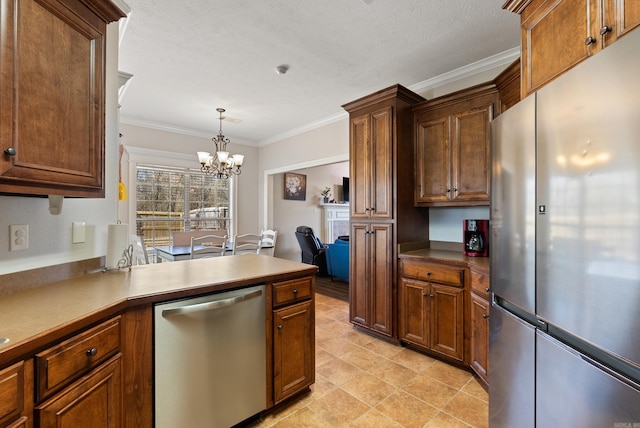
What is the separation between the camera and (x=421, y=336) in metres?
2.62

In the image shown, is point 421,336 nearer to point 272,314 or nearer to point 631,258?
point 272,314

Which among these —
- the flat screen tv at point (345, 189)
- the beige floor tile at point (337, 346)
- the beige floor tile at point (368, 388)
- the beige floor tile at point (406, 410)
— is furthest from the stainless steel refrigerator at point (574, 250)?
the flat screen tv at point (345, 189)

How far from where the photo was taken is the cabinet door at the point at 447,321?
237 cm

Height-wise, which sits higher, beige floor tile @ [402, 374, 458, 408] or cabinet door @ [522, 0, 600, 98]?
cabinet door @ [522, 0, 600, 98]

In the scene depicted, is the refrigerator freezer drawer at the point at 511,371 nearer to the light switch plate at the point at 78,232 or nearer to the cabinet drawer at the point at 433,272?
the cabinet drawer at the point at 433,272

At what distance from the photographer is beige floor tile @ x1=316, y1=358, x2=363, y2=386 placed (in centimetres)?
226

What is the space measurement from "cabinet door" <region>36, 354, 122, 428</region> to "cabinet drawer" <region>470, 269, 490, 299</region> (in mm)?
2183

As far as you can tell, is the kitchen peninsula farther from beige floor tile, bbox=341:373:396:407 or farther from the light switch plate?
beige floor tile, bbox=341:373:396:407

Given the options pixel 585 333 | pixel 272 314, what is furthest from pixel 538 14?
pixel 272 314

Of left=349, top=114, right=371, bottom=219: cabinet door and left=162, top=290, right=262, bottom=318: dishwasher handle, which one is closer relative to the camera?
left=162, top=290, right=262, bottom=318: dishwasher handle

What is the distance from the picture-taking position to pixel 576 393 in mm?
1007

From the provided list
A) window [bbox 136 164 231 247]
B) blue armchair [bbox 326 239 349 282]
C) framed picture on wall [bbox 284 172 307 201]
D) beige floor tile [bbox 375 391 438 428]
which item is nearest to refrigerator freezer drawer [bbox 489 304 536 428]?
beige floor tile [bbox 375 391 438 428]

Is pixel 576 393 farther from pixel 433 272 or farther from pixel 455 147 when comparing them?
pixel 455 147

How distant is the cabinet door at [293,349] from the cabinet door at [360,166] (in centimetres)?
141
